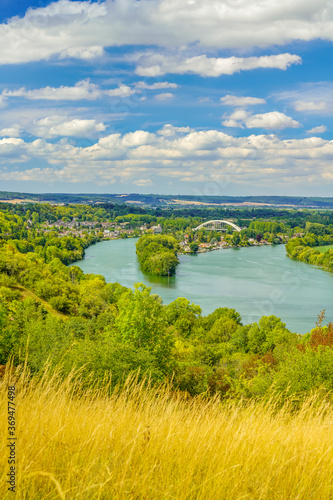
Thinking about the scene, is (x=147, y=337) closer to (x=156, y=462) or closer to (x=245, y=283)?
(x=156, y=462)

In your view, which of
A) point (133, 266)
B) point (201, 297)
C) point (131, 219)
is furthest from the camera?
point (131, 219)

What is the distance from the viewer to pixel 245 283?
127 ft

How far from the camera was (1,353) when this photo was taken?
32.0ft

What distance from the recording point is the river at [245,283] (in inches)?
1161

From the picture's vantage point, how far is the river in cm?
2950

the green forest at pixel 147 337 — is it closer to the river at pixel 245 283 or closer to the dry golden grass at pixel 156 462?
the dry golden grass at pixel 156 462

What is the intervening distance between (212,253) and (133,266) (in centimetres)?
2050

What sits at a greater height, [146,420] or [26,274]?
[146,420]

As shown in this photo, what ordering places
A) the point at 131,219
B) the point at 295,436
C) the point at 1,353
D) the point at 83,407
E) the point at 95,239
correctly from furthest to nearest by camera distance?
1. the point at 131,219
2. the point at 95,239
3. the point at 1,353
4. the point at 83,407
5. the point at 295,436

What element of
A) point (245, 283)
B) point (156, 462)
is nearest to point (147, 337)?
point (156, 462)

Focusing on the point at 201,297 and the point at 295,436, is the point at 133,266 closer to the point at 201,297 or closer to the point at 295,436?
the point at 201,297

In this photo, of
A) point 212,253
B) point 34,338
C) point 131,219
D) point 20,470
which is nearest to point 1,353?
point 34,338


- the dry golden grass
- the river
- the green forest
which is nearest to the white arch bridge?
the green forest

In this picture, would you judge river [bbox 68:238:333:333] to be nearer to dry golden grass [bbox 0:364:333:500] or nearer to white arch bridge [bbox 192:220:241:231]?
dry golden grass [bbox 0:364:333:500]
